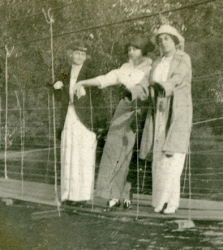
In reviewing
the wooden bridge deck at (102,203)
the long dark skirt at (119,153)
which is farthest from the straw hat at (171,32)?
the wooden bridge deck at (102,203)

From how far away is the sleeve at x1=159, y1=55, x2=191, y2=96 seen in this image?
→ 1.83m

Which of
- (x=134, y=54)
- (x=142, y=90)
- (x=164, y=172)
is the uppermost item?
(x=134, y=54)

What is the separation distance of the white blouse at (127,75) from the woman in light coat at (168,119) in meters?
0.04

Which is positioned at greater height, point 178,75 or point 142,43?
point 142,43

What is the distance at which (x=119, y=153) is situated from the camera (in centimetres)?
201

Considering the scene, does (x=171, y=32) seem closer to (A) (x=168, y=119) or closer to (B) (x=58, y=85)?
(A) (x=168, y=119)

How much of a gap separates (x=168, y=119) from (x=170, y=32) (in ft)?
0.91

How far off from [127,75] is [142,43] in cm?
12

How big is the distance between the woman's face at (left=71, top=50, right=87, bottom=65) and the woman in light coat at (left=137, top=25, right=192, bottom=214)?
33 cm

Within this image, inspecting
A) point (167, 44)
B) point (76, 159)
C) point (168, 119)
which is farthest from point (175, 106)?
point (76, 159)

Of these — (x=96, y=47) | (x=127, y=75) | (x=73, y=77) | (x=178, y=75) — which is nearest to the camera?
(x=178, y=75)

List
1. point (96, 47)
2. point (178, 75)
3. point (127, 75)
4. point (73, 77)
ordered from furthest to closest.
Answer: point (73, 77)
point (96, 47)
point (127, 75)
point (178, 75)

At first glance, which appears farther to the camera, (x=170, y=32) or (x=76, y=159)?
(x=76, y=159)

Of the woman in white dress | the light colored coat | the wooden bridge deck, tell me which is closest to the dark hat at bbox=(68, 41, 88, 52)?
the woman in white dress
